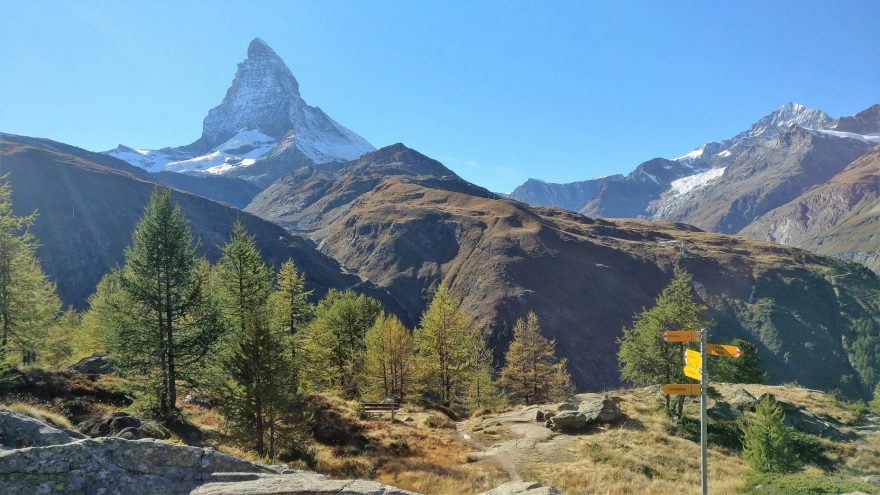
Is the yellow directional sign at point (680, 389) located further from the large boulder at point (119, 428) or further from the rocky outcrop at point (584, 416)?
the rocky outcrop at point (584, 416)

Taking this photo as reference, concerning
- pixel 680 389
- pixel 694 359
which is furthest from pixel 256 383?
pixel 694 359

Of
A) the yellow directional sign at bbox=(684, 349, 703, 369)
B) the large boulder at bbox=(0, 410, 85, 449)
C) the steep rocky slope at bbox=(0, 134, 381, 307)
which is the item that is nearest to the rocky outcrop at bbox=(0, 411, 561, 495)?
the large boulder at bbox=(0, 410, 85, 449)

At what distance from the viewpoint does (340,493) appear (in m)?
7.83

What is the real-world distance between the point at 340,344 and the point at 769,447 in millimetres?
36410

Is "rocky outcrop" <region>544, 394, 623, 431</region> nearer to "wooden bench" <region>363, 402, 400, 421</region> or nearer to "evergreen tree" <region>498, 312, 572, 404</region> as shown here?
"wooden bench" <region>363, 402, 400, 421</region>

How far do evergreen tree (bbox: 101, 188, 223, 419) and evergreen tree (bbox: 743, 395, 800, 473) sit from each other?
29.0m

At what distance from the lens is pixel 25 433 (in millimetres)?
8867

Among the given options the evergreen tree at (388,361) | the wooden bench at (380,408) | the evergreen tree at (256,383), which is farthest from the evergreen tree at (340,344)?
the evergreen tree at (256,383)

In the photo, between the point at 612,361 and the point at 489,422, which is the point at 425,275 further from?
the point at 489,422

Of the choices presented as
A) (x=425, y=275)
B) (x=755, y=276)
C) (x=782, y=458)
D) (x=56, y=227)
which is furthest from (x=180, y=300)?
(x=755, y=276)

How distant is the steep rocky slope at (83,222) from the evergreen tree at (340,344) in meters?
118

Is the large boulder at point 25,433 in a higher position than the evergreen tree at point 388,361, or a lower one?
higher

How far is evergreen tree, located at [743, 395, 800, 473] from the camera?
2197 cm

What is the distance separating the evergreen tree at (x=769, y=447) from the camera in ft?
72.1
